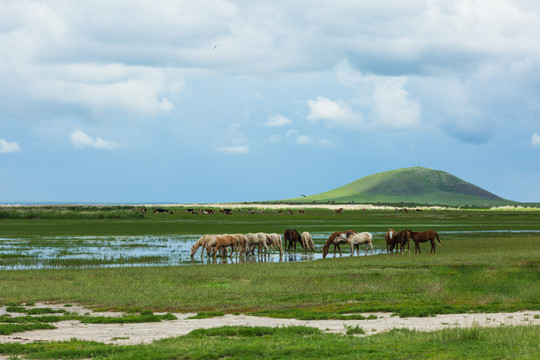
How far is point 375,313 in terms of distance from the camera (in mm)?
19219

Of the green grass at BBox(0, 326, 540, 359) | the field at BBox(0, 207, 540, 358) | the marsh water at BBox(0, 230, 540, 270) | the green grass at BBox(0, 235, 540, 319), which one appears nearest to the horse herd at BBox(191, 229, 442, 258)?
the marsh water at BBox(0, 230, 540, 270)

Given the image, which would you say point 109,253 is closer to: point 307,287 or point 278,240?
point 278,240

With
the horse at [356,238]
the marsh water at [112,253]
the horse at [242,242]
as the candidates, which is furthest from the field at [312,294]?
the horse at [356,238]

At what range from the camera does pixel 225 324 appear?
683 inches

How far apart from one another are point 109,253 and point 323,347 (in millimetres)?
32814

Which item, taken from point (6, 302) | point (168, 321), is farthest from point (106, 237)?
point (168, 321)

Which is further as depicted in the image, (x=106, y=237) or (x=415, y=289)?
(x=106, y=237)

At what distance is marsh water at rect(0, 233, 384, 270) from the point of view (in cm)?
3759

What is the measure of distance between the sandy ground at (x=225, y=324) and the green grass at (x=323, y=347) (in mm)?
1002

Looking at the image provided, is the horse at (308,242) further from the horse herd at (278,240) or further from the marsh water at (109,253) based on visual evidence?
the horse herd at (278,240)

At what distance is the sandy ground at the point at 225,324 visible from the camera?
15586 mm

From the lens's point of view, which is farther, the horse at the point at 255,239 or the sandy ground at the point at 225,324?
the horse at the point at 255,239

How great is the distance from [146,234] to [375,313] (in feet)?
158

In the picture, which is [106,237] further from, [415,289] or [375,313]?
[375,313]
